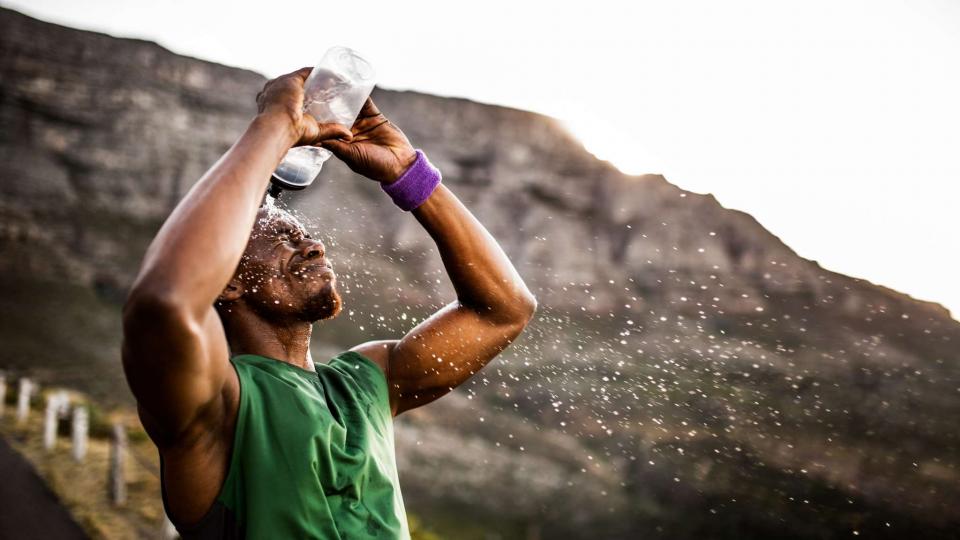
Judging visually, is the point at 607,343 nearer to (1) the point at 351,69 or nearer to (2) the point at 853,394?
(2) the point at 853,394

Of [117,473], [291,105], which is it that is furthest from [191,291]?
[117,473]

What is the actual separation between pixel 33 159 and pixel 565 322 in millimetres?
13916

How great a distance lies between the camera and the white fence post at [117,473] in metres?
10.1

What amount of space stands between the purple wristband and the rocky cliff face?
13510 millimetres

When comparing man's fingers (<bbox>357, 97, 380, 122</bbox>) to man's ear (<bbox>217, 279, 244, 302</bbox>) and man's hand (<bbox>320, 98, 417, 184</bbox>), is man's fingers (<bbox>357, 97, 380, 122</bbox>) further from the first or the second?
man's ear (<bbox>217, 279, 244, 302</bbox>)

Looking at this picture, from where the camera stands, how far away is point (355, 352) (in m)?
2.28

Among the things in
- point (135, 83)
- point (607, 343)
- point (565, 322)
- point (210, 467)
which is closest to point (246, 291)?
point (210, 467)

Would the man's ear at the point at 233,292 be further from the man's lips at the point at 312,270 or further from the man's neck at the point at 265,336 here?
the man's lips at the point at 312,270

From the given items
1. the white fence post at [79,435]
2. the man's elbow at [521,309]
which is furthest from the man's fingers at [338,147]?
the white fence post at [79,435]

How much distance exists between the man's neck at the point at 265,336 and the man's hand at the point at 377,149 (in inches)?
18.0

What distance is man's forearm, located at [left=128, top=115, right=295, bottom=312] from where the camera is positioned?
4.23 feet

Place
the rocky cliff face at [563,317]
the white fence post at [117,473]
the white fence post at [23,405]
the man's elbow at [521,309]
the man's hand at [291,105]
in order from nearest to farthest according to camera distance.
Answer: the man's hand at [291,105]
the man's elbow at [521,309]
the white fence post at [117,473]
the white fence post at [23,405]
the rocky cliff face at [563,317]

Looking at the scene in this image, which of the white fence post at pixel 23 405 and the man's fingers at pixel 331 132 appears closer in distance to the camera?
the man's fingers at pixel 331 132

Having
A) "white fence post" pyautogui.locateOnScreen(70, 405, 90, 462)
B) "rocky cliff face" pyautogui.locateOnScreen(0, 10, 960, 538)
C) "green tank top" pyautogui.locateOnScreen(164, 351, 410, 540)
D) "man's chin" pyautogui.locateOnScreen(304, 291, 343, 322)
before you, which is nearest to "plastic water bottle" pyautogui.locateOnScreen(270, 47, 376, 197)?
"man's chin" pyautogui.locateOnScreen(304, 291, 343, 322)
